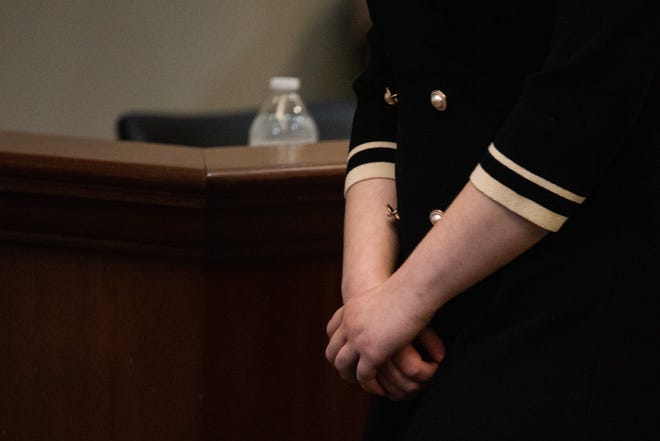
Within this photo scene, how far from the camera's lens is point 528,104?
753 millimetres

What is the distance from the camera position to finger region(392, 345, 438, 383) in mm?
871

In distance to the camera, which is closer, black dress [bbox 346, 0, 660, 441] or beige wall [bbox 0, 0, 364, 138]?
black dress [bbox 346, 0, 660, 441]

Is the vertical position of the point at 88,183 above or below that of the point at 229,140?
above

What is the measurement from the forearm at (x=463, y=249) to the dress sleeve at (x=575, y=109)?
0.05 ft

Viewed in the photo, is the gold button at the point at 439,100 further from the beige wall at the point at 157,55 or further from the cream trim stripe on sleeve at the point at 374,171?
the beige wall at the point at 157,55

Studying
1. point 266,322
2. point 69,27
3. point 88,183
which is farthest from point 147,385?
point 69,27

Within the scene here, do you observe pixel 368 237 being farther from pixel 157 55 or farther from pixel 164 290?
pixel 157 55

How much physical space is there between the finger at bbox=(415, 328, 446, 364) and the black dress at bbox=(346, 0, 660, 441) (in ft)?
0.07

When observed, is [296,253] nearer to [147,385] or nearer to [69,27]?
[147,385]

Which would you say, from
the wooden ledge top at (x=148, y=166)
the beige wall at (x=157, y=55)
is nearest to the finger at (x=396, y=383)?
the wooden ledge top at (x=148, y=166)

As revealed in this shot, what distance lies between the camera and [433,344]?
34.7 inches

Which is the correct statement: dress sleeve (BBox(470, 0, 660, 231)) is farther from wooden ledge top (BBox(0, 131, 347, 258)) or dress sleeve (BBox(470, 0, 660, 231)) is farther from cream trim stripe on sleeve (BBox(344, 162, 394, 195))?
wooden ledge top (BBox(0, 131, 347, 258))

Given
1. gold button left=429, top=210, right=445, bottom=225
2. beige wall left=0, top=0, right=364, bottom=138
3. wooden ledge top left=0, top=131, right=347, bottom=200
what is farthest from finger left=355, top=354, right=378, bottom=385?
beige wall left=0, top=0, right=364, bottom=138

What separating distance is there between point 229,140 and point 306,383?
130 cm
